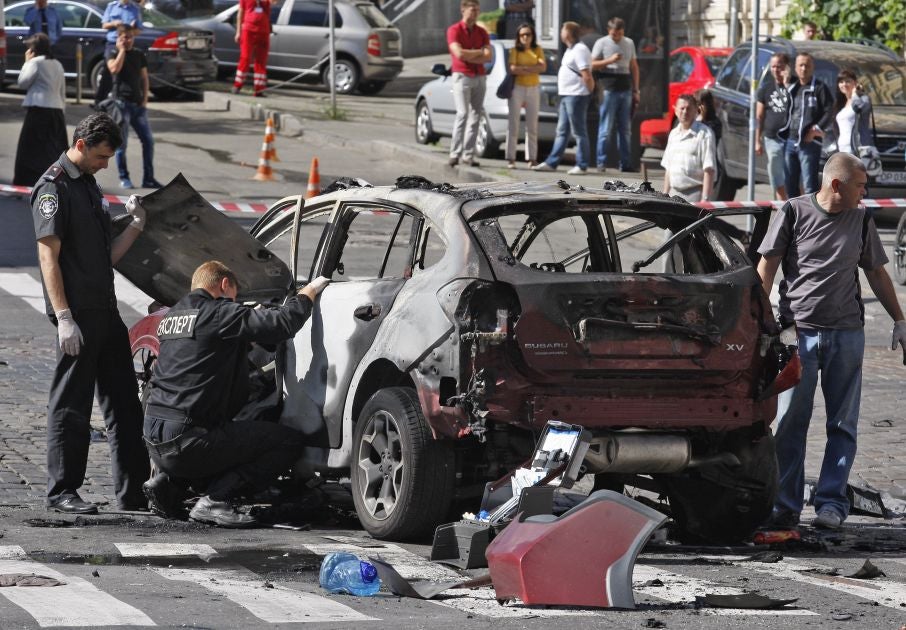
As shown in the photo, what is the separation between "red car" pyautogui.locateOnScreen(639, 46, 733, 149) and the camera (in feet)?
80.1

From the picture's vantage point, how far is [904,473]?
973 centimetres

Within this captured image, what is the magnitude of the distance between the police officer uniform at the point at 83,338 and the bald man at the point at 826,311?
3.20m

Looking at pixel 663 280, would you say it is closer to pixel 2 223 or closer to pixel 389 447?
pixel 389 447

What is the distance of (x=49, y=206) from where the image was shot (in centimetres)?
829

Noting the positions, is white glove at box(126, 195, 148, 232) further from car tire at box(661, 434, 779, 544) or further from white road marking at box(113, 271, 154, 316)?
white road marking at box(113, 271, 154, 316)

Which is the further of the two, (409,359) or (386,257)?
(386,257)

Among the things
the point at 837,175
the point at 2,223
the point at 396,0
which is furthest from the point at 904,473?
the point at 396,0

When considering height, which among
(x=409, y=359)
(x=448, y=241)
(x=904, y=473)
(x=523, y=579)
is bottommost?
(x=904, y=473)

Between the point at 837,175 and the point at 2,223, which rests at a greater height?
the point at 837,175

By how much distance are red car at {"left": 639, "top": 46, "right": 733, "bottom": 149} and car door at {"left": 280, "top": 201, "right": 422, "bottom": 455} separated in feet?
52.5

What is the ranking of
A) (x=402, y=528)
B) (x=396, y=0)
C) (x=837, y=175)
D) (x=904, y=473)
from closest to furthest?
(x=402, y=528)
(x=837, y=175)
(x=904, y=473)
(x=396, y=0)

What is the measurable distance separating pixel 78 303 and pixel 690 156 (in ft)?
25.5

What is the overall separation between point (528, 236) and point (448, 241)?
97 cm

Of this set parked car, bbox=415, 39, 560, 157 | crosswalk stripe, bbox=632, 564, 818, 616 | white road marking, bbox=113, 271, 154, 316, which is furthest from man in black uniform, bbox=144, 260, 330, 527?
parked car, bbox=415, 39, 560, 157
